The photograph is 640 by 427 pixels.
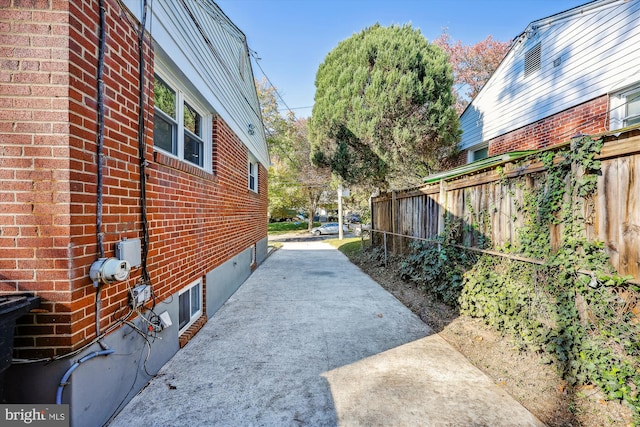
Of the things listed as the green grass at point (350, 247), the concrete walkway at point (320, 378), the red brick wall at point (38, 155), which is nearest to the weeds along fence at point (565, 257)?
the concrete walkway at point (320, 378)

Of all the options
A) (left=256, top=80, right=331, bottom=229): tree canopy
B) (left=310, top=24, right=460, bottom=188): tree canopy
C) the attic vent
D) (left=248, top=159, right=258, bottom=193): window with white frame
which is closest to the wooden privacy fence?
(left=310, top=24, right=460, bottom=188): tree canopy

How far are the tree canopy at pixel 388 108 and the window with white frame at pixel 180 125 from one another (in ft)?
16.8

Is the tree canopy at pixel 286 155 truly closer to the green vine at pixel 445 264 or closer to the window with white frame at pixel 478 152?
the window with white frame at pixel 478 152

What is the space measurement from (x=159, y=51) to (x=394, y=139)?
20.9 feet

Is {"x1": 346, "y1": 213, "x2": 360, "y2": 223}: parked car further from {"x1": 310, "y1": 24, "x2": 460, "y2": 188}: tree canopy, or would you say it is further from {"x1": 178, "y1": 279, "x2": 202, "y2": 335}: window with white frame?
{"x1": 178, "y1": 279, "x2": 202, "y2": 335}: window with white frame

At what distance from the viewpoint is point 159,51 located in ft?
9.55

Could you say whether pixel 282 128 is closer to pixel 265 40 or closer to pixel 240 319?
pixel 265 40

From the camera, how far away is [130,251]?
2219 mm

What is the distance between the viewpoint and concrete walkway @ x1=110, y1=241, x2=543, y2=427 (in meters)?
2.13

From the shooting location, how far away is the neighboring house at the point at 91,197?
5.69 feet

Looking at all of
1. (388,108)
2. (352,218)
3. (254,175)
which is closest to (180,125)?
(254,175)

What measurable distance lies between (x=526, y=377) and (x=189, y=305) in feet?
12.7

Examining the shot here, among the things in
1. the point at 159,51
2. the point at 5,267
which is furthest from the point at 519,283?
the point at 159,51

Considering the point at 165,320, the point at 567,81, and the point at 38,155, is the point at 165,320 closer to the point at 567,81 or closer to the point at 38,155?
the point at 38,155
